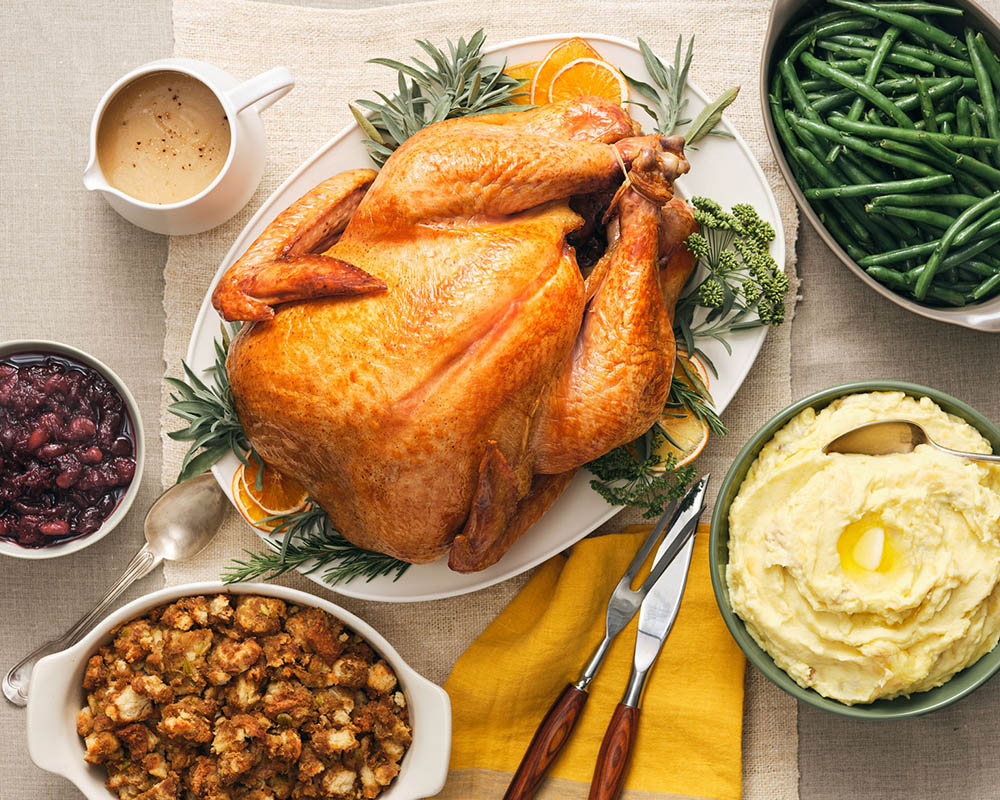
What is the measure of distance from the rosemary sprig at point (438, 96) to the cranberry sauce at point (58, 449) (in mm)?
1120

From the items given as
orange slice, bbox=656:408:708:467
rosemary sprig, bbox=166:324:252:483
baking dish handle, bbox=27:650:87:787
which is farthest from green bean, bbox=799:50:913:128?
baking dish handle, bbox=27:650:87:787

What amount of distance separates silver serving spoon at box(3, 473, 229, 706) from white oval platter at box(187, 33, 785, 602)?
14 cm

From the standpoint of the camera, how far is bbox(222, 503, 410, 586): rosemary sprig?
8.67 ft

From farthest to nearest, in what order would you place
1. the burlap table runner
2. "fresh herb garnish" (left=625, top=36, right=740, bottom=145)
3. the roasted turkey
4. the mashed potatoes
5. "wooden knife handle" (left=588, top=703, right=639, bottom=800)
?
1. the burlap table runner
2. "wooden knife handle" (left=588, top=703, right=639, bottom=800)
3. "fresh herb garnish" (left=625, top=36, right=740, bottom=145)
4. the mashed potatoes
5. the roasted turkey

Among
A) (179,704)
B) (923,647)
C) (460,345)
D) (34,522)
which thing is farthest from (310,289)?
(923,647)

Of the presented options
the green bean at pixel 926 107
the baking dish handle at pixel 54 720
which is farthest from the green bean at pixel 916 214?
the baking dish handle at pixel 54 720

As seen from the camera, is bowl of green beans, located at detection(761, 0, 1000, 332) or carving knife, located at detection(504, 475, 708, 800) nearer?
bowl of green beans, located at detection(761, 0, 1000, 332)

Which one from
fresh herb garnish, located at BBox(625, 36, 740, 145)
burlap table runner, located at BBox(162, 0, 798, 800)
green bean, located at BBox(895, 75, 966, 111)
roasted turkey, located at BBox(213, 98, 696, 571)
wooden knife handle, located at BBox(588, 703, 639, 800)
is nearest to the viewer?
roasted turkey, located at BBox(213, 98, 696, 571)

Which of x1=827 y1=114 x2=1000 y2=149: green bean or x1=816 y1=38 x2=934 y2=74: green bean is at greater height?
x1=816 y1=38 x2=934 y2=74: green bean

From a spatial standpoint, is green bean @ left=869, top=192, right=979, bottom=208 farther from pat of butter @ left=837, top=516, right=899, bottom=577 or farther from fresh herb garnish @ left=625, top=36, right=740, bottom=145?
pat of butter @ left=837, top=516, right=899, bottom=577

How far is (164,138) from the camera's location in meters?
2.55

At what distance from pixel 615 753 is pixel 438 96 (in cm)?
207

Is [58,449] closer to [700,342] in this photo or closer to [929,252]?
[700,342]

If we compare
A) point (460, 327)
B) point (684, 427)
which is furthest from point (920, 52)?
point (460, 327)
